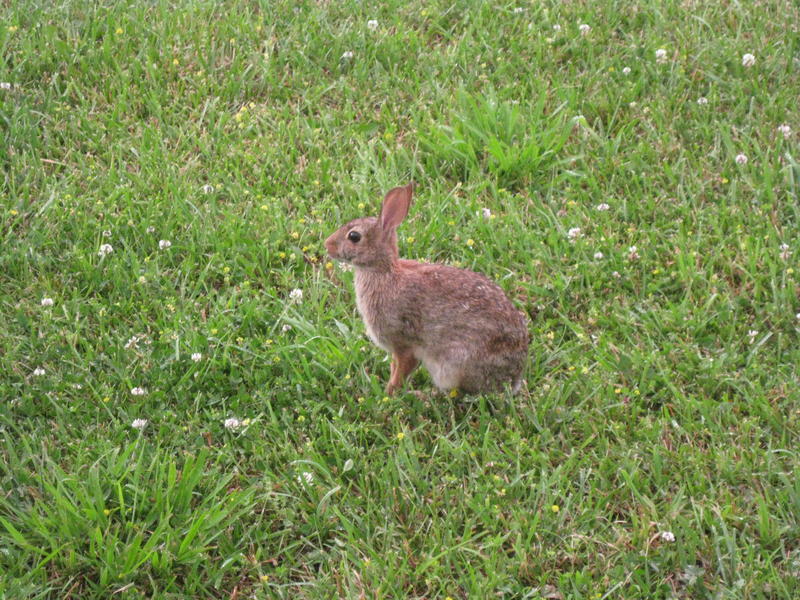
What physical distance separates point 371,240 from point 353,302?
687 millimetres

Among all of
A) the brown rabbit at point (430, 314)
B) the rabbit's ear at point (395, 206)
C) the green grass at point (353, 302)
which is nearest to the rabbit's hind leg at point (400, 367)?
the brown rabbit at point (430, 314)

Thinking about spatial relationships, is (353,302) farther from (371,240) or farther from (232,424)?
(232,424)

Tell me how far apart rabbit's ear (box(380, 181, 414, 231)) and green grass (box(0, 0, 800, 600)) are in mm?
664

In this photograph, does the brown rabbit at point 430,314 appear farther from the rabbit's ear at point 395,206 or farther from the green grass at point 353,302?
the green grass at point 353,302

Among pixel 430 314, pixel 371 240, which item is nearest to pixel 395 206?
pixel 371 240

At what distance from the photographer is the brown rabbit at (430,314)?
→ 4.85 m

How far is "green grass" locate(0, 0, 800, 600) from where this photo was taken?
4.30 m

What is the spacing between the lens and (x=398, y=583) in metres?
4.17

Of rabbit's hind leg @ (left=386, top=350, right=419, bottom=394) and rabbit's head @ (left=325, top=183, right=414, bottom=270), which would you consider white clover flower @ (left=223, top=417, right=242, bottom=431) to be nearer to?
rabbit's hind leg @ (left=386, top=350, right=419, bottom=394)

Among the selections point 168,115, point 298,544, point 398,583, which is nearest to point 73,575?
point 298,544

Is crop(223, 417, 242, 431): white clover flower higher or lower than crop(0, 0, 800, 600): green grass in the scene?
lower

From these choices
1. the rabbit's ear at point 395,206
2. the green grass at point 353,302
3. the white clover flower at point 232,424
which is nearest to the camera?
the green grass at point 353,302

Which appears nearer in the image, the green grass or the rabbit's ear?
the green grass

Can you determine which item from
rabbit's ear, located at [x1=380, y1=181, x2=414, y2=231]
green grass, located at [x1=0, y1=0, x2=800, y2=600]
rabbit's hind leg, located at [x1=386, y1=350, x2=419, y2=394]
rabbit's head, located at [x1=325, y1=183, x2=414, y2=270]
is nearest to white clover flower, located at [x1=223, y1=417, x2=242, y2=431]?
green grass, located at [x1=0, y1=0, x2=800, y2=600]
